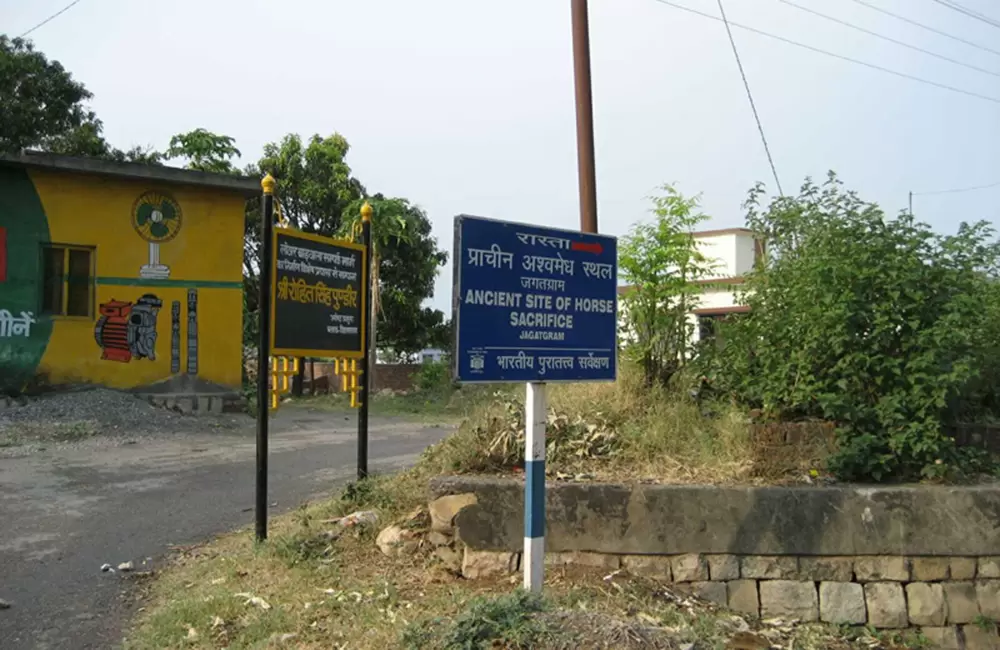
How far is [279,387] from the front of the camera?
6543 mm

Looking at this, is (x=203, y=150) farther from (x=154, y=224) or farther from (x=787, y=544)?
(x=787, y=544)

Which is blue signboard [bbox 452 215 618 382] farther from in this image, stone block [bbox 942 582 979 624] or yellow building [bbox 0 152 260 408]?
yellow building [bbox 0 152 260 408]

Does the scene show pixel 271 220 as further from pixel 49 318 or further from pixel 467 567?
pixel 49 318

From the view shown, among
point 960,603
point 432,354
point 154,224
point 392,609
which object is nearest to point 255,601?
point 392,609

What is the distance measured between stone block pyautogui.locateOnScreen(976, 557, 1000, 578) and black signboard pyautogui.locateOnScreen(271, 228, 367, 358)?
477cm

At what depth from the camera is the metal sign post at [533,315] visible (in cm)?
410

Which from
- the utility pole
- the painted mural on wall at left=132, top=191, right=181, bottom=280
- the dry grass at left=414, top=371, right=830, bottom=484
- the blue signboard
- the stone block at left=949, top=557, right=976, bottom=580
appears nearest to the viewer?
the blue signboard

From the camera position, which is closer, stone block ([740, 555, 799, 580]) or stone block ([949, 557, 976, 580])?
stone block ([740, 555, 799, 580])

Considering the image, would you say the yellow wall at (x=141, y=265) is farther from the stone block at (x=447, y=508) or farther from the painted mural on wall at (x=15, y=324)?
the stone block at (x=447, y=508)

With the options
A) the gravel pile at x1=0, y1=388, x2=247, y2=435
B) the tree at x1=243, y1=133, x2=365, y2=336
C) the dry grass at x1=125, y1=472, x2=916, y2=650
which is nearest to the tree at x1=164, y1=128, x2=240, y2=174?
the tree at x1=243, y1=133, x2=365, y2=336

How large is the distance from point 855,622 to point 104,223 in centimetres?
1531

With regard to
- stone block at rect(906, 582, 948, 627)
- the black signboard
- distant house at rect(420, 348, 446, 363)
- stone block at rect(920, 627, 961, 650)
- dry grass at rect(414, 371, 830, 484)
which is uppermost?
the black signboard

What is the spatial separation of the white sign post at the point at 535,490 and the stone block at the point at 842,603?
81.9 inches

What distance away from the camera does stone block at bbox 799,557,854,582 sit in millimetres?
5414
